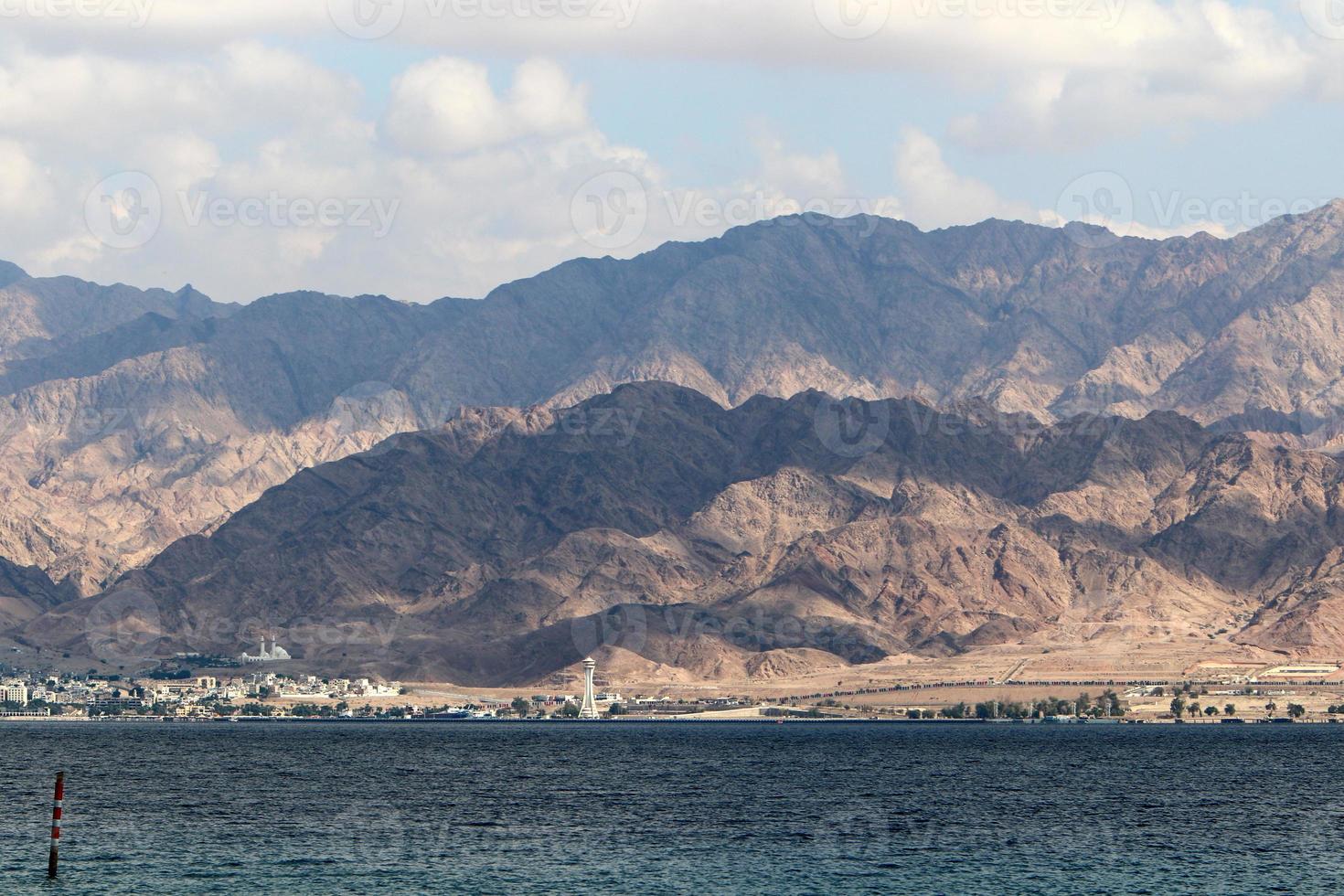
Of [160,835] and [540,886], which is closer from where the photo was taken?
[540,886]

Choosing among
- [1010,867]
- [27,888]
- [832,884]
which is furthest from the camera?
[1010,867]

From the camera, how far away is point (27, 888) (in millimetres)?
158875

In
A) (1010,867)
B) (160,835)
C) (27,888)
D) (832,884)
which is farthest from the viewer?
(160,835)

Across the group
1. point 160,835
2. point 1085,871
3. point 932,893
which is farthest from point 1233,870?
point 160,835

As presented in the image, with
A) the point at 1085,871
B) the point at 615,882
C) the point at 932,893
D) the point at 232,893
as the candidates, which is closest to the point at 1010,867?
the point at 1085,871

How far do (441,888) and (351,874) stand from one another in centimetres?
1053

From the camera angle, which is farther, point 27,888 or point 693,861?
point 693,861

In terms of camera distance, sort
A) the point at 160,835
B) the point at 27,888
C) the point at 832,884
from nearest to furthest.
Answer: the point at 27,888 < the point at 832,884 < the point at 160,835

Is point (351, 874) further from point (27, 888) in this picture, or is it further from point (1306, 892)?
point (1306, 892)

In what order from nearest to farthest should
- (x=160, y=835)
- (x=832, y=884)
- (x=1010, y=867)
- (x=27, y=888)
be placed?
(x=27, y=888) < (x=832, y=884) < (x=1010, y=867) < (x=160, y=835)

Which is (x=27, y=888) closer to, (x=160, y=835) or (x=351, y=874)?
(x=351, y=874)

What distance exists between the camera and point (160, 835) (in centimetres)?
19950

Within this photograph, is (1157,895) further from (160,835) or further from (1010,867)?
(160,835)

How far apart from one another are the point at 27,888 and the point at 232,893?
50.6 ft
